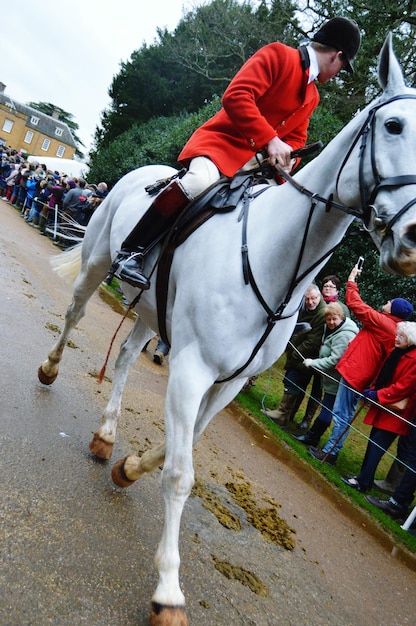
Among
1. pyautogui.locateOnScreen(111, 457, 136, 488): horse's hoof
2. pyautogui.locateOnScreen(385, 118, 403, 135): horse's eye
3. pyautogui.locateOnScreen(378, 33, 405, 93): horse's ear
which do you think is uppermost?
pyautogui.locateOnScreen(378, 33, 405, 93): horse's ear

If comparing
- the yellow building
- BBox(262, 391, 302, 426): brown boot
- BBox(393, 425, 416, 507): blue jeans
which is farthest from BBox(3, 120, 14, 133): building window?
BBox(393, 425, 416, 507): blue jeans

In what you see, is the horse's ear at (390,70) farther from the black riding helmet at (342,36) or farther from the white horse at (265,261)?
the black riding helmet at (342,36)

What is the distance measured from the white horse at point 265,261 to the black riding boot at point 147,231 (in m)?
0.28

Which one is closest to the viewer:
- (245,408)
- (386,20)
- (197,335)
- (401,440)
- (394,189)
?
(394,189)

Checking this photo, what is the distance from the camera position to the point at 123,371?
4344 mm

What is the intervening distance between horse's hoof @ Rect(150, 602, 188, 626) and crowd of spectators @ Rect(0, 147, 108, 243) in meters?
10.3

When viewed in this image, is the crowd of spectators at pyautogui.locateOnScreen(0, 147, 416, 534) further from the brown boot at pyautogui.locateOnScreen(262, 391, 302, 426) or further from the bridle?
the bridle

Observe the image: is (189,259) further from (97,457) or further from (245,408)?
(245,408)

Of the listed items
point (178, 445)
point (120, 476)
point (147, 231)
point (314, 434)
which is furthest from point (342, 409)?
point (178, 445)

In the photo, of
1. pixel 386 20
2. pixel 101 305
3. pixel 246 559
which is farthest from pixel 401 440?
pixel 386 20

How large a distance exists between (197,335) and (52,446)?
5.68ft

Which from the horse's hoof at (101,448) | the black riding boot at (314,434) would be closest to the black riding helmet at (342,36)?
the horse's hoof at (101,448)

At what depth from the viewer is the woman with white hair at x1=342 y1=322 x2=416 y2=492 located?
6.07 meters

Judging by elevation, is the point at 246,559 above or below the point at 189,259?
below
